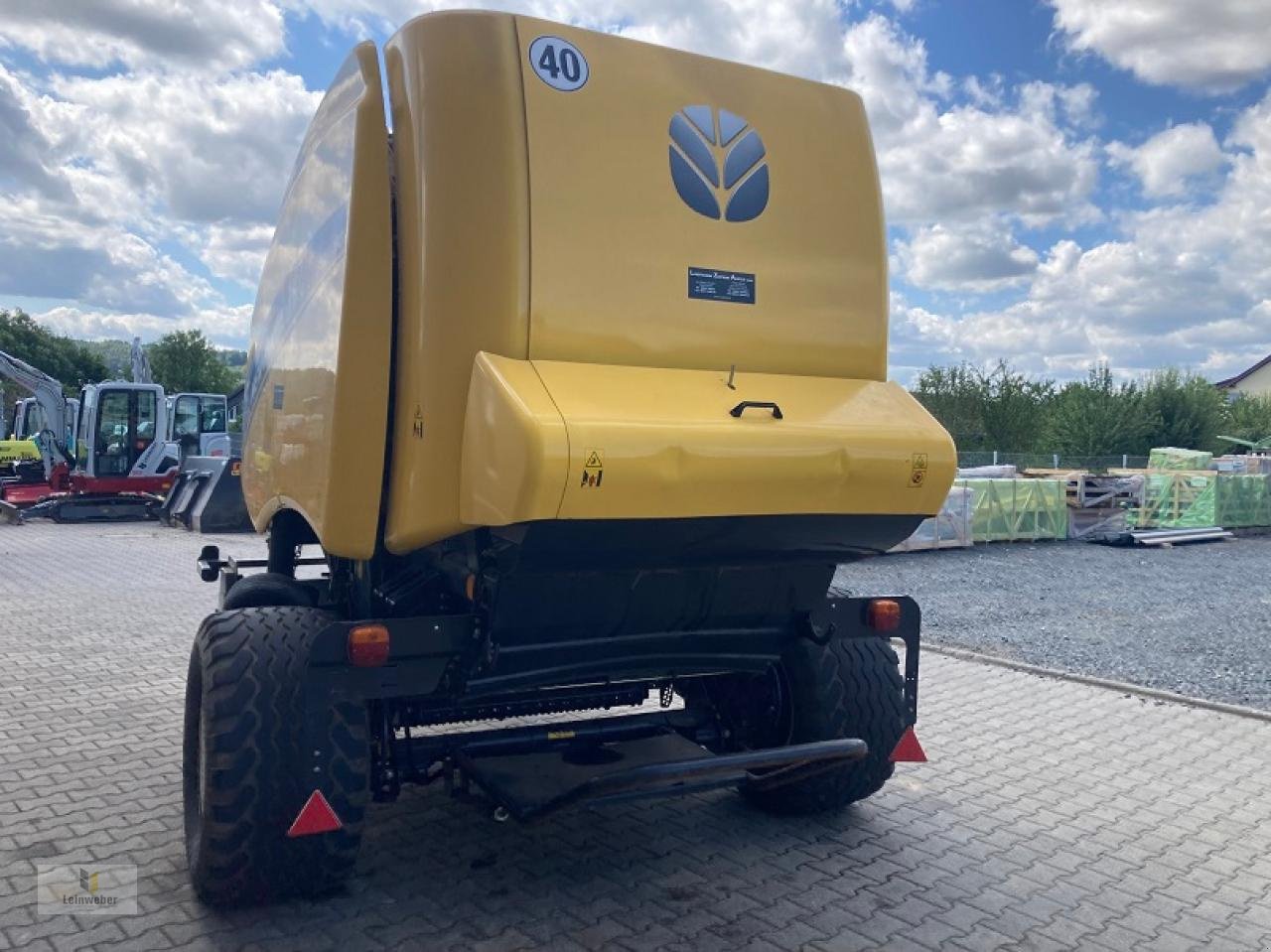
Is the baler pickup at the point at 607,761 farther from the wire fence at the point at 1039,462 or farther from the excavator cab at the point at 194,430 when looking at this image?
the wire fence at the point at 1039,462

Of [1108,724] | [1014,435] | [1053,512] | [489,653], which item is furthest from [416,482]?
[1014,435]

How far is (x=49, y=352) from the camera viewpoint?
6144 centimetres

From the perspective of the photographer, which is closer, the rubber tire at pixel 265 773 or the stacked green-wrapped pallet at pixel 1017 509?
Answer: the rubber tire at pixel 265 773

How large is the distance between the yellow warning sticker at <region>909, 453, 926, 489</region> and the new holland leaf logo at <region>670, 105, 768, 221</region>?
42.6 inches

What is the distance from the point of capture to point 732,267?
150 inches

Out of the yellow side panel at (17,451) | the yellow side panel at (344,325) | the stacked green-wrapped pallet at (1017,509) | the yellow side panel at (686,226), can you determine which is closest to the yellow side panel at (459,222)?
the yellow side panel at (686,226)

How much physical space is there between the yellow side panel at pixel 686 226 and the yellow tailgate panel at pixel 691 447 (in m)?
0.13

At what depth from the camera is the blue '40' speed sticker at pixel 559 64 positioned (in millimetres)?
3547

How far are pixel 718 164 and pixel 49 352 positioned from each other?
6775 cm

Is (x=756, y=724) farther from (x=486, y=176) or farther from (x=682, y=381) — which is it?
(x=486, y=176)

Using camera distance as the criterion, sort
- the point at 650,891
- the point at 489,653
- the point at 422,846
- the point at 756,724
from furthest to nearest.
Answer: the point at 756,724
the point at 422,846
the point at 650,891
the point at 489,653

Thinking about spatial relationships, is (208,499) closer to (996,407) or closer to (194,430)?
(194,430)

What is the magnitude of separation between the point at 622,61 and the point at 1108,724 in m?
5.57

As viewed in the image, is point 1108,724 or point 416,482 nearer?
point 416,482
